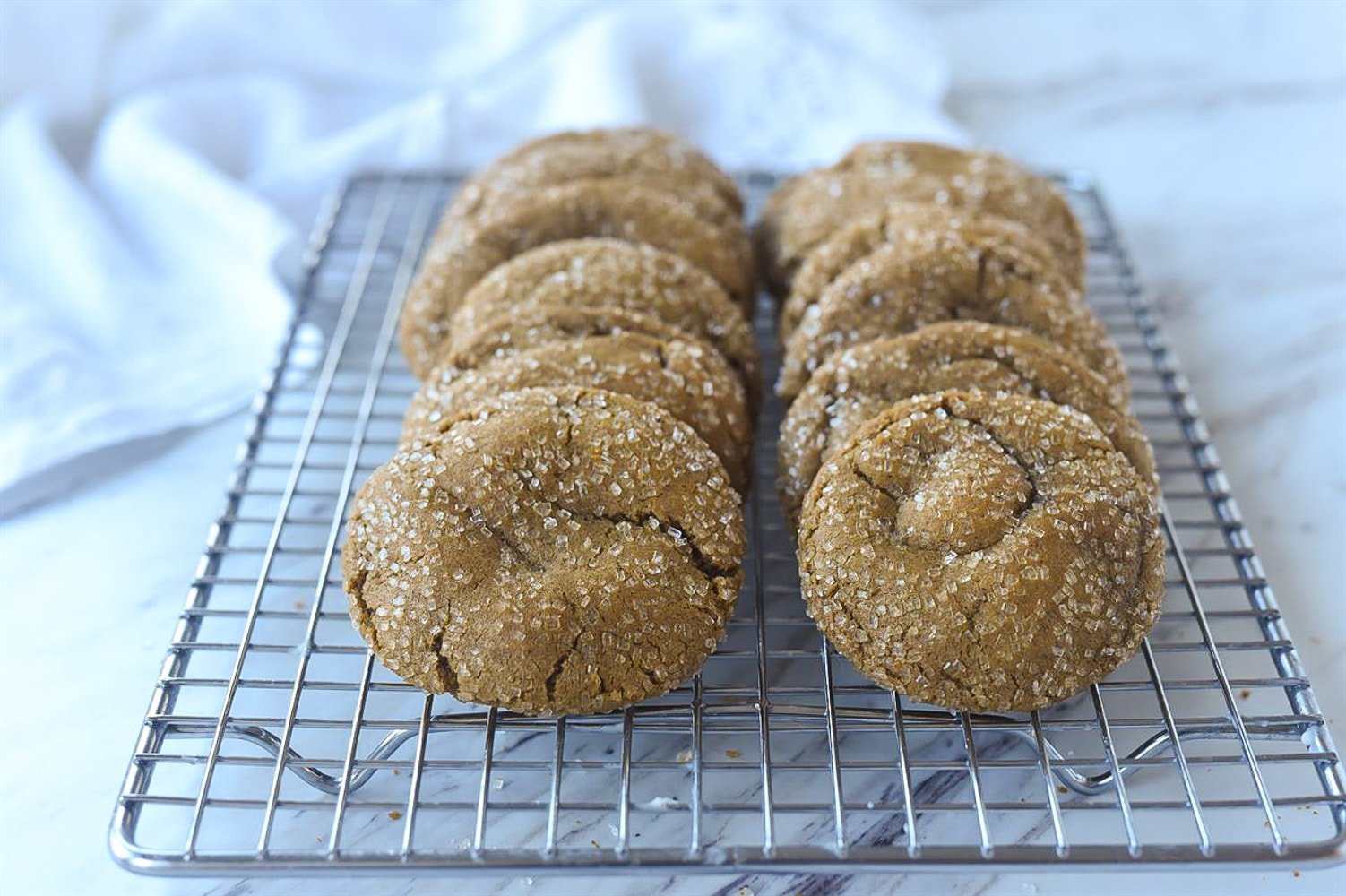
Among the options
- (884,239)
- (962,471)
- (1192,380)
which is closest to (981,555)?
(962,471)

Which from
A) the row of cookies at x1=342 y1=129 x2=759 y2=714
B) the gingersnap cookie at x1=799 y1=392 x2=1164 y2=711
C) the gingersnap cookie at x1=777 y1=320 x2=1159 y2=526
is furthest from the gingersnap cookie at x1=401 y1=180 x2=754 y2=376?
the gingersnap cookie at x1=799 y1=392 x2=1164 y2=711

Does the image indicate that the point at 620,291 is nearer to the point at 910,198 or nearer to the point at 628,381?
the point at 628,381

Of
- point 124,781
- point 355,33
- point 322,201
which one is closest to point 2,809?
point 124,781

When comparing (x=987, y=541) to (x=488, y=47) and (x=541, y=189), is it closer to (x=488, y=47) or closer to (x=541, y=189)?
(x=541, y=189)

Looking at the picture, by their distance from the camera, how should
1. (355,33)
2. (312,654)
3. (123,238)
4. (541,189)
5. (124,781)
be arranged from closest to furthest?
(124,781), (312,654), (541,189), (123,238), (355,33)

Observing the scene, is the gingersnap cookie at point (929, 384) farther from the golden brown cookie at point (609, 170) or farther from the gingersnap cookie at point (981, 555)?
the golden brown cookie at point (609, 170)

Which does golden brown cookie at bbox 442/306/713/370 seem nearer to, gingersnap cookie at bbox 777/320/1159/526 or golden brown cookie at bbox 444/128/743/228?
gingersnap cookie at bbox 777/320/1159/526
